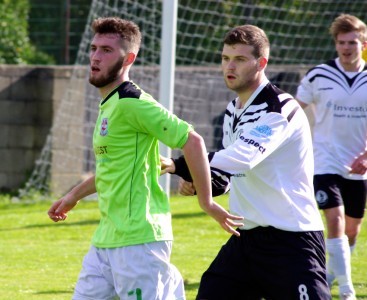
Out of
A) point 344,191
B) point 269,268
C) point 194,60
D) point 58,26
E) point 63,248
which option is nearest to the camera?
point 269,268

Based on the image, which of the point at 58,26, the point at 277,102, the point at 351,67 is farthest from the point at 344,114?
the point at 58,26

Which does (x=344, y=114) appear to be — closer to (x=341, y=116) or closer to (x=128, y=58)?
(x=341, y=116)

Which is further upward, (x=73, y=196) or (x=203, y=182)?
(x=203, y=182)

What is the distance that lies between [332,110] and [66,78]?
6.67m

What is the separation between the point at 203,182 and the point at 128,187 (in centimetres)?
44

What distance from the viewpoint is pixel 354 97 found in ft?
26.5

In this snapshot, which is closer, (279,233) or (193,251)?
(279,233)

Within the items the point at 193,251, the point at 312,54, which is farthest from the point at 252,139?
the point at 312,54

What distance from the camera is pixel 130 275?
4.96m

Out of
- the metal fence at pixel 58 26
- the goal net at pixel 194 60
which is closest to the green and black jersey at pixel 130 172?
the goal net at pixel 194 60

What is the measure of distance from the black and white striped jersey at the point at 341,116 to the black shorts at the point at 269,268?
9.68 ft

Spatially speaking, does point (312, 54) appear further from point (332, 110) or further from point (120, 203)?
point (120, 203)

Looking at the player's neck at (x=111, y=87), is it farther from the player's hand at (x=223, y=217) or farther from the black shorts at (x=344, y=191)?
the black shorts at (x=344, y=191)

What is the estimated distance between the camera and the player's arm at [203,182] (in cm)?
476
